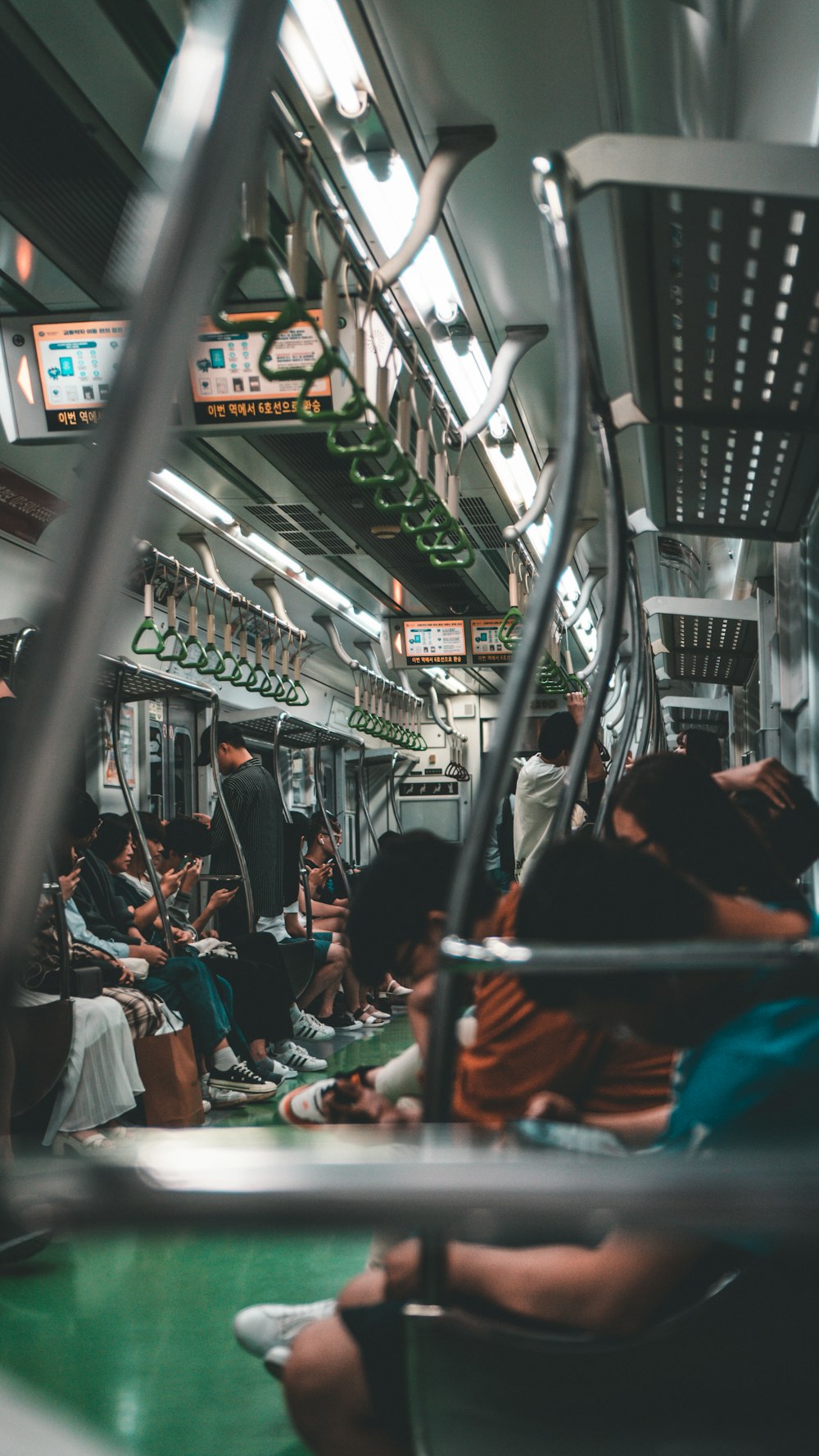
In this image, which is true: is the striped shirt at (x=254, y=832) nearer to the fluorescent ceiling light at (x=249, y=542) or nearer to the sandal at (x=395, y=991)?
the fluorescent ceiling light at (x=249, y=542)

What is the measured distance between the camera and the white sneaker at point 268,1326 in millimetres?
2320

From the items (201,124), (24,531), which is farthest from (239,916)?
(201,124)

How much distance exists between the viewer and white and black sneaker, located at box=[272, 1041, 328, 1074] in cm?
579

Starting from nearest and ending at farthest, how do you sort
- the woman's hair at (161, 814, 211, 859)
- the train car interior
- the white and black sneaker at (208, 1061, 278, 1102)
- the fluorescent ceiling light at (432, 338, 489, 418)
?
the train car interior
the fluorescent ceiling light at (432, 338, 489, 418)
the white and black sneaker at (208, 1061, 278, 1102)
the woman's hair at (161, 814, 211, 859)

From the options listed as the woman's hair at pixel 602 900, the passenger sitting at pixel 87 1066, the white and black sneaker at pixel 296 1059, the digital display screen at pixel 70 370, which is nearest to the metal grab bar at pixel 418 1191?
the woman's hair at pixel 602 900

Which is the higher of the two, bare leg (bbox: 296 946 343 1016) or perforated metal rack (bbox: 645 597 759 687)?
perforated metal rack (bbox: 645 597 759 687)

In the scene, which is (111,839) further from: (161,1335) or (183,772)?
(183,772)

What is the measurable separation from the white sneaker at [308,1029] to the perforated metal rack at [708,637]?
2917 millimetres

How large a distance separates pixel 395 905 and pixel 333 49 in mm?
2077

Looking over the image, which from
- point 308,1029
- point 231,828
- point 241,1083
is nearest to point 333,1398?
point 241,1083

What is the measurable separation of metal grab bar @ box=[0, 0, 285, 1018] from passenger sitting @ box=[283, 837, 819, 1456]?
56 centimetres

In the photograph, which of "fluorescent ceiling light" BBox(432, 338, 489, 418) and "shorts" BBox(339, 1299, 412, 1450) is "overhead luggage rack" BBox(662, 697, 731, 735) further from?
"shorts" BBox(339, 1299, 412, 1450)

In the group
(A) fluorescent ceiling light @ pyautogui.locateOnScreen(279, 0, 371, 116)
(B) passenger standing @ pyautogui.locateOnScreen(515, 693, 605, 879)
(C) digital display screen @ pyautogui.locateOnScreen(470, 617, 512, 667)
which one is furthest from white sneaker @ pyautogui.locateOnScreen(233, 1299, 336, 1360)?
(C) digital display screen @ pyautogui.locateOnScreen(470, 617, 512, 667)

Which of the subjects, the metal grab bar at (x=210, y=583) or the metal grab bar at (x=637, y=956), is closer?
the metal grab bar at (x=637, y=956)
